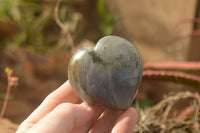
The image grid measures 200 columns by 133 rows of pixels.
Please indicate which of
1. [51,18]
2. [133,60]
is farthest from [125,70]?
[51,18]

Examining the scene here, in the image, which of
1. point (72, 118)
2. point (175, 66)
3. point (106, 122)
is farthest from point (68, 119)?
point (175, 66)

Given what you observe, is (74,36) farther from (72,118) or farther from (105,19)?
(72,118)

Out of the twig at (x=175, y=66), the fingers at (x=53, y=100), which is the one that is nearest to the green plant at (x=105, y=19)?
the twig at (x=175, y=66)

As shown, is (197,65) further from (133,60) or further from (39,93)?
(39,93)

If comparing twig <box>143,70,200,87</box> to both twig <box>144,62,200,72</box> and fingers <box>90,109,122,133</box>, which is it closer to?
twig <box>144,62,200,72</box>

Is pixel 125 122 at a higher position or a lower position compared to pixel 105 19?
higher

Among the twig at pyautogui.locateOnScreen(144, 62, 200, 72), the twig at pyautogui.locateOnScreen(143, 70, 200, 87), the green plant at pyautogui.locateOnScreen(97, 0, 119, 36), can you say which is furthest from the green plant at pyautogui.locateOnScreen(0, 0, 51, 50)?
the twig at pyautogui.locateOnScreen(143, 70, 200, 87)

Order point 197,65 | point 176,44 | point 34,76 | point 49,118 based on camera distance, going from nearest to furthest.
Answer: point 49,118, point 197,65, point 34,76, point 176,44
